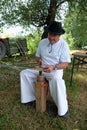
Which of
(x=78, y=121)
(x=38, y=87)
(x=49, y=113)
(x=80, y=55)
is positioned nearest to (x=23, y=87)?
(x=38, y=87)

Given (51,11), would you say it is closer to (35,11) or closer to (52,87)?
(35,11)

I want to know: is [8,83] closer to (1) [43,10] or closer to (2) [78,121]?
(2) [78,121]

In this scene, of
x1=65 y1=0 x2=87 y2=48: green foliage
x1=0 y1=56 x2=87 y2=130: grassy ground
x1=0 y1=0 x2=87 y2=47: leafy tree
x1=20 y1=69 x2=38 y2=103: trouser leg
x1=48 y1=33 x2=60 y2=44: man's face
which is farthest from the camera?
x1=0 y1=0 x2=87 y2=47: leafy tree


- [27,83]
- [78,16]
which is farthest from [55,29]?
[78,16]

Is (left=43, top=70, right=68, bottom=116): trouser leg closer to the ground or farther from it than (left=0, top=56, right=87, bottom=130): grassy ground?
farther from it

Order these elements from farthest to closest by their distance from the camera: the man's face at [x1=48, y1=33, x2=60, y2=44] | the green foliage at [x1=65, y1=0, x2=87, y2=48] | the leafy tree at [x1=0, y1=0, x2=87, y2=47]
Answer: the leafy tree at [x1=0, y1=0, x2=87, y2=47], the green foliage at [x1=65, y1=0, x2=87, y2=48], the man's face at [x1=48, y1=33, x2=60, y2=44]

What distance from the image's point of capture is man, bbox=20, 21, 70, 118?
165 inches

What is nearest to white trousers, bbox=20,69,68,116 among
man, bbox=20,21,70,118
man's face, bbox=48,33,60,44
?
man, bbox=20,21,70,118

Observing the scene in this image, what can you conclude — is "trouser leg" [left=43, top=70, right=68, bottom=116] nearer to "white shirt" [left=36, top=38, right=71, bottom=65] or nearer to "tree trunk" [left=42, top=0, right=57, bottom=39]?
"white shirt" [left=36, top=38, right=71, bottom=65]

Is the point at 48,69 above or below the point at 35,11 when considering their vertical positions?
below

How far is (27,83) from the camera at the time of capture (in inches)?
178

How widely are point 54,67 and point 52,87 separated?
31 cm

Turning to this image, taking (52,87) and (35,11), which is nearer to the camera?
(52,87)

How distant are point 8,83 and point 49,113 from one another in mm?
1461
